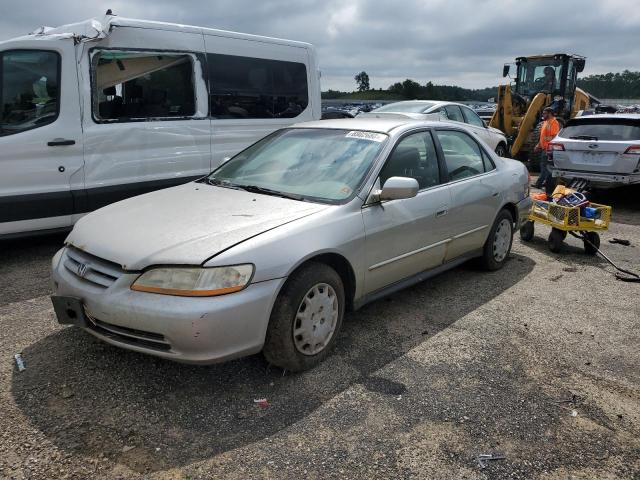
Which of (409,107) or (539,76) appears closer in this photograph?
(409,107)

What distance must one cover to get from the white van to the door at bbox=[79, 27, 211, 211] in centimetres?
1

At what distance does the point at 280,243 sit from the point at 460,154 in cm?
249

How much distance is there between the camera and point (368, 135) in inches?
163

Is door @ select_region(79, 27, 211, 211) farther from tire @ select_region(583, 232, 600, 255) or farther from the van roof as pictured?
tire @ select_region(583, 232, 600, 255)

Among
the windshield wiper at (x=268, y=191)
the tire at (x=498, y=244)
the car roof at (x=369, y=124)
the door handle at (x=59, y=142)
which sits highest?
the car roof at (x=369, y=124)

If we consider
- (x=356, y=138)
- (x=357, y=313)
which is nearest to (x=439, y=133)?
(x=356, y=138)

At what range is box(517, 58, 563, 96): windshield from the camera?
47.4 feet

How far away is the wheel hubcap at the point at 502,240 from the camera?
5.36 m

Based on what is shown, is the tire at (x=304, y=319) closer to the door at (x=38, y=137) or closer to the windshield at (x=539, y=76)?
the door at (x=38, y=137)

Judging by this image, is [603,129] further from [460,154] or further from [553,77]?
[553,77]

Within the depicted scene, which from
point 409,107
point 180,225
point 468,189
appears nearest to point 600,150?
point 409,107

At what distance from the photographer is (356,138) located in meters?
4.13

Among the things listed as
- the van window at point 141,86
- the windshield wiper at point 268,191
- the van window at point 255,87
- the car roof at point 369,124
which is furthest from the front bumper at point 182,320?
the van window at point 255,87

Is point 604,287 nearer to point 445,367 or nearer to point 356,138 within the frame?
point 445,367
